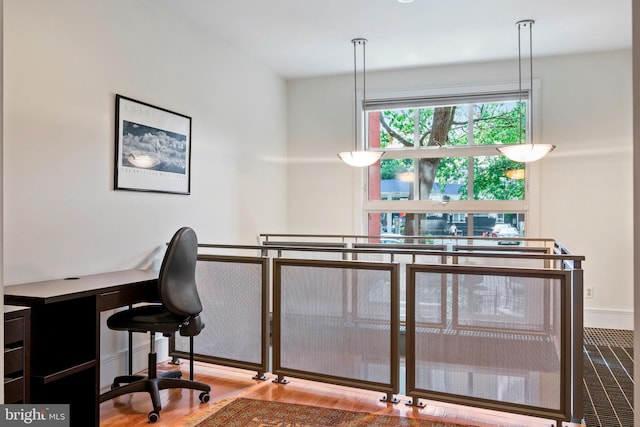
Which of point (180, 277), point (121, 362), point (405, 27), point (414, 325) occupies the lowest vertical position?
point (121, 362)

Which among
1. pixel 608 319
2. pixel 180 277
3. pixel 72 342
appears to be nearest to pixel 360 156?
pixel 180 277

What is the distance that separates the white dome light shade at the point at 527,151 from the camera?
13.0 feet

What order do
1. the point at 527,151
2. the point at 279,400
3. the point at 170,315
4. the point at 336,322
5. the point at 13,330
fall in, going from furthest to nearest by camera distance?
the point at 527,151 < the point at 336,322 < the point at 279,400 < the point at 170,315 < the point at 13,330

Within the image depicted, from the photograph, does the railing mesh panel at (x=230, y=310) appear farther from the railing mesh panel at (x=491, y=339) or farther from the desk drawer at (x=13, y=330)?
the desk drawer at (x=13, y=330)

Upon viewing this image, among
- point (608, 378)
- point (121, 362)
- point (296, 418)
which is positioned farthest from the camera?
point (608, 378)

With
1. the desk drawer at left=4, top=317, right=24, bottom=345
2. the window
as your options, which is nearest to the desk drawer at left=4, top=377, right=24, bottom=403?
the desk drawer at left=4, top=317, right=24, bottom=345

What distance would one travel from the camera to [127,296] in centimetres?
263

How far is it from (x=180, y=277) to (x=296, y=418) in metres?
1.04

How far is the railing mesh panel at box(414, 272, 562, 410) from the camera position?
8.13 ft

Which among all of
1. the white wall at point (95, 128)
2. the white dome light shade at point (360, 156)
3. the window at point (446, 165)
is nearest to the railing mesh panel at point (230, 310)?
the white wall at point (95, 128)

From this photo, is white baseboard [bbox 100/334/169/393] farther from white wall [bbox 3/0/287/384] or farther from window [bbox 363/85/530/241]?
window [bbox 363/85/530/241]

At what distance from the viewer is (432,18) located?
Result: 154 inches

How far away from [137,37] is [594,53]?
4377mm

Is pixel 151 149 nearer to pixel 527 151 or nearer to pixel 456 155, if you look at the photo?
pixel 527 151
